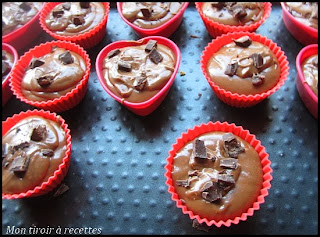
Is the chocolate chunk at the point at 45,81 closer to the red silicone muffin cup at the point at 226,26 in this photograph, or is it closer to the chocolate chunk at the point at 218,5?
the red silicone muffin cup at the point at 226,26

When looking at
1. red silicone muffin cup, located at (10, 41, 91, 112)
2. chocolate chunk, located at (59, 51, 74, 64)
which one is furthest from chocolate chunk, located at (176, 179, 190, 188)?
chocolate chunk, located at (59, 51, 74, 64)

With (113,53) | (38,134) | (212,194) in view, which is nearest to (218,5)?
(113,53)

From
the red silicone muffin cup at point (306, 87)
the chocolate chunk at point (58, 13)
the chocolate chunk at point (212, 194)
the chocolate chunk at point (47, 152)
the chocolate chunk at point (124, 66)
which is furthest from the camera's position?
the chocolate chunk at point (58, 13)

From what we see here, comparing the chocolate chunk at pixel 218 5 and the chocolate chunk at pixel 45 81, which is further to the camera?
the chocolate chunk at pixel 218 5

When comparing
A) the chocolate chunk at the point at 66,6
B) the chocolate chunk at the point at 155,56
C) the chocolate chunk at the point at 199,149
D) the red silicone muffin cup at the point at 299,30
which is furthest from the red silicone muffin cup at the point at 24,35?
the red silicone muffin cup at the point at 299,30

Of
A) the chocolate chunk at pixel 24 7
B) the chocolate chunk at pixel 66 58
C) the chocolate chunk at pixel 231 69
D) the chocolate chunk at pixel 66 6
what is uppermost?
the chocolate chunk at pixel 66 6

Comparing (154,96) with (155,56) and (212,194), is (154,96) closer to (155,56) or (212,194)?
(155,56)

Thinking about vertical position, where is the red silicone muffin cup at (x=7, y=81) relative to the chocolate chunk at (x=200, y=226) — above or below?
above

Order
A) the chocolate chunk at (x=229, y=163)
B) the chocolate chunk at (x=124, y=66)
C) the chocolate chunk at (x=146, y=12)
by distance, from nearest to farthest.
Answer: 1. the chocolate chunk at (x=229, y=163)
2. the chocolate chunk at (x=124, y=66)
3. the chocolate chunk at (x=146, y=12)
